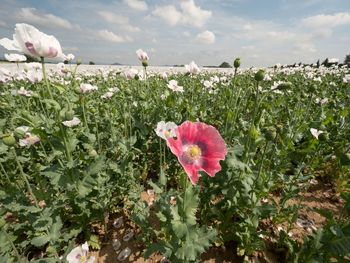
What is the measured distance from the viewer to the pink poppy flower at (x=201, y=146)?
1.42 m

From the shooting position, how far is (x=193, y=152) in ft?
4.76

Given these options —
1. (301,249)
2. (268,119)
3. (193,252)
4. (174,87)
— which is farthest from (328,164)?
(193,252)

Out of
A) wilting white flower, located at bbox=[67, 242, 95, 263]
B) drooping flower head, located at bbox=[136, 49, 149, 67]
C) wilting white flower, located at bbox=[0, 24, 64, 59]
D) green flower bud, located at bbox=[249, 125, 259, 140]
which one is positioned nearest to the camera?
wilting white flower, located at bbox=[0, 24, 64, 59]

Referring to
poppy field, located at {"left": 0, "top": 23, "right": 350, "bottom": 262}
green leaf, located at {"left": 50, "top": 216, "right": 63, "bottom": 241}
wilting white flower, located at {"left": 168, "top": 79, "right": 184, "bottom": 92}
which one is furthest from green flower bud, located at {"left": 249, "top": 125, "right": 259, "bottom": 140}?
wilting white flower, located at {"left": 168, "top": 79, "right": 184, "bottom": 92}

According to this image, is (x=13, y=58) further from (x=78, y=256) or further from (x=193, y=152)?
(x=193, y=152)

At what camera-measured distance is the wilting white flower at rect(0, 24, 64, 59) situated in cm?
159

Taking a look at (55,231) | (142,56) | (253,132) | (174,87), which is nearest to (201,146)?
(253,132)

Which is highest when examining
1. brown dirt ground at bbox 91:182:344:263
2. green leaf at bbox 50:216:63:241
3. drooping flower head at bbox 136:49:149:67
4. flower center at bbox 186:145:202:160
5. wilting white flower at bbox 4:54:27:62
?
drooping flower head at bbox 136:49:149:67

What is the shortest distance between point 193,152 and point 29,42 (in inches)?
→ 51.8

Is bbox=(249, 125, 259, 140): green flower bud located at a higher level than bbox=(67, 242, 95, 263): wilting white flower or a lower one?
higher

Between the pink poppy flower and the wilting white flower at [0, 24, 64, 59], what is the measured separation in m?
1.09

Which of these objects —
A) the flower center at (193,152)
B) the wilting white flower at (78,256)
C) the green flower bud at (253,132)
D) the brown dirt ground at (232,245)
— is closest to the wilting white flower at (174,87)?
the brown dirt ground at (232,245)

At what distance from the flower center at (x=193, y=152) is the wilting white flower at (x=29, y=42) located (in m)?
1.19

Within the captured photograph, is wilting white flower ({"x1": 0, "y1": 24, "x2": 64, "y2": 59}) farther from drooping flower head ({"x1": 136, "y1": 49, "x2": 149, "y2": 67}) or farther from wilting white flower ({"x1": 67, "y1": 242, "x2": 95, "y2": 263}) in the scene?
drooping flower head ({"x1": 136, "y1": 49, "x2": 149, "y2": 67})
